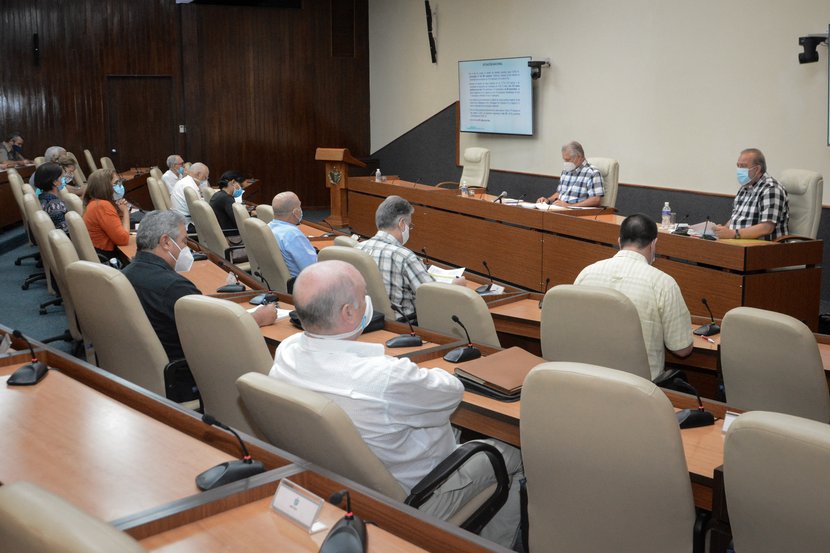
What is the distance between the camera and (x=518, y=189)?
10852 mm

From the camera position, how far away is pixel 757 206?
603 centimetres

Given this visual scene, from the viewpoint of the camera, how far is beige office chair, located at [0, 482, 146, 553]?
1121 millimetres

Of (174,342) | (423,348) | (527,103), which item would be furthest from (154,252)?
(527,103)

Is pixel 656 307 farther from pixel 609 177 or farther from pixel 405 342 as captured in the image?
pixel 609 177

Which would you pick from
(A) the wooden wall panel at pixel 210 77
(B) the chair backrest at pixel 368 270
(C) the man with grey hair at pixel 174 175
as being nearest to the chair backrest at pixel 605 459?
(B) the chair backrest at pixel 368 270

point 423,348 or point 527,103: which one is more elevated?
point 527,103

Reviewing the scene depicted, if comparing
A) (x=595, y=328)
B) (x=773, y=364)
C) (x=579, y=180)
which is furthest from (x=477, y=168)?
(x=773, y=364)

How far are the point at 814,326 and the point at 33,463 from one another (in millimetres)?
5171

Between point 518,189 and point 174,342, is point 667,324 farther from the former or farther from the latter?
point 518,189

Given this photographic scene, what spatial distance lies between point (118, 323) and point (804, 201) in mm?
4870

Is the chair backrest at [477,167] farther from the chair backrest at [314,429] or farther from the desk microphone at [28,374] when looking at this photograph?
the chair backrest at [314,429]

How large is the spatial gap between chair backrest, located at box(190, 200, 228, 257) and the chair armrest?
14.6 ft

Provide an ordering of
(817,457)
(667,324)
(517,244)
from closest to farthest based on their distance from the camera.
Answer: (817,457) < (667,324) < (517,244)

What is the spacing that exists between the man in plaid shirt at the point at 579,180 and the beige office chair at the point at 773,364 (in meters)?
4.76
